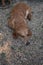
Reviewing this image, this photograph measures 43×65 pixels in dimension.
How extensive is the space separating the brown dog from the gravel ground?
0.39ft

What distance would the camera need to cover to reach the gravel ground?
418cm

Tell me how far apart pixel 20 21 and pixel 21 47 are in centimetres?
67

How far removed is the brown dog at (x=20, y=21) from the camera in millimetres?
4660

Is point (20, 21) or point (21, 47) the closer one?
point (21, 47)

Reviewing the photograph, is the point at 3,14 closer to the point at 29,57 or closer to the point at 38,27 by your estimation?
the point at 38,27

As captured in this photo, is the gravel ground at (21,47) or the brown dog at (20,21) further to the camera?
the brown dog at (20,21)

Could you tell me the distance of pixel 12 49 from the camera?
14.6 feet

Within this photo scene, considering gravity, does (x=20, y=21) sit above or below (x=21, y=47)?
above

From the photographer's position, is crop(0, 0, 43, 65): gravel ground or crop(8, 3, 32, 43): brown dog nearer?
crop(0, 0, 43, 65): gravel ground

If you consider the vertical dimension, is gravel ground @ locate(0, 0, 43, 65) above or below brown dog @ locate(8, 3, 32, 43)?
below

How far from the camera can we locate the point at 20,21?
489cm

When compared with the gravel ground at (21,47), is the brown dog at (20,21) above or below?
above

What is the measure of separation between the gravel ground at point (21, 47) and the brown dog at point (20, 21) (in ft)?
0.39

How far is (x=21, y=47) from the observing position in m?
4.49
